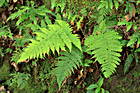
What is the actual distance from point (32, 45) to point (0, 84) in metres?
1.89

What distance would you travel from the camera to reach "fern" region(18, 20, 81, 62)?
347cm

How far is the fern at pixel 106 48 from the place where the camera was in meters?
3.69

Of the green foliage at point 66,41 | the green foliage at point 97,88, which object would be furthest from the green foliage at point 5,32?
the green foliage at point 97,88

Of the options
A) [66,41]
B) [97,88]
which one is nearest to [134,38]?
[97,88]

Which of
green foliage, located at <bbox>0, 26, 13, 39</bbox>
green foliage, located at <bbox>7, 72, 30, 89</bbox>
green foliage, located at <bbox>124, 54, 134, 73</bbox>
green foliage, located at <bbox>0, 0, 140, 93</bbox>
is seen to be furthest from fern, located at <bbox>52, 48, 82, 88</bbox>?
green foliage, located at <bbox>0, 26, 13, 39</bbox>

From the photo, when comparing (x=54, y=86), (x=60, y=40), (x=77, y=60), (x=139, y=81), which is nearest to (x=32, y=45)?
(x=60, y=40)

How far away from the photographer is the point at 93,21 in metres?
4.46

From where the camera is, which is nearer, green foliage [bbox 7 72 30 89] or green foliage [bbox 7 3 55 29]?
green foliage [bbox 7 3 55 29]

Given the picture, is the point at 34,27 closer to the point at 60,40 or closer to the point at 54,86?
the point at 60,40

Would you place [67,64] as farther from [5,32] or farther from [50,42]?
[5,32]

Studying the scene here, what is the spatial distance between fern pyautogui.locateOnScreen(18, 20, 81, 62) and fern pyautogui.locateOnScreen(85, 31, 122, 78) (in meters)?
0.34

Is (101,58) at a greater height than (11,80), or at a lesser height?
greater

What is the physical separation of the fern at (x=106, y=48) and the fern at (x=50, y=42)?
339 millimetres

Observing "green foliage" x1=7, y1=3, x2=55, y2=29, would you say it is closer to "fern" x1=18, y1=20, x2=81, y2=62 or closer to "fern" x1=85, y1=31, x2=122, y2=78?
"fern" x1=18, y1=20, x2=81, y2=62
